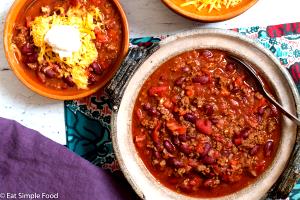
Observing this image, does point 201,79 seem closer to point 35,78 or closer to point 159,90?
point 159,90

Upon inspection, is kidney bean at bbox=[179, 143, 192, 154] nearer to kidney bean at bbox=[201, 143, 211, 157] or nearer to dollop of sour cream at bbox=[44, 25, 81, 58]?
kidney bean at bbox=[201, 143, 211, 157]

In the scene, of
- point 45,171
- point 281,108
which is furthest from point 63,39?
point 281,108

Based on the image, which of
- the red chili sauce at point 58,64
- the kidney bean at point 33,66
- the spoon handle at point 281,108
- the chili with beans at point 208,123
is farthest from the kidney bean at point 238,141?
the kidney bean at point 33,66

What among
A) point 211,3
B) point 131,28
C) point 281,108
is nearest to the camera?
point 281,108

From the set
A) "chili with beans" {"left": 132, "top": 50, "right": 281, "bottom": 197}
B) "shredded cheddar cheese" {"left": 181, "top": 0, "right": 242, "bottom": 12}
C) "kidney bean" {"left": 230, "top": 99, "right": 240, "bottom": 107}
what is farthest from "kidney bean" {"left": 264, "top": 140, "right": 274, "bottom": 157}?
"shredded cheddar cheese" {"left": 181, "top": 0, "right": 242, "bottom": 12}

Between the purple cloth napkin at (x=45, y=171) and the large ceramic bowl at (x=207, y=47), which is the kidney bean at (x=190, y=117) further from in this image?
the purple cloth napkin at (x=45, y=171)

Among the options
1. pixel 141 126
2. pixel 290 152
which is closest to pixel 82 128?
pixel 141 126
